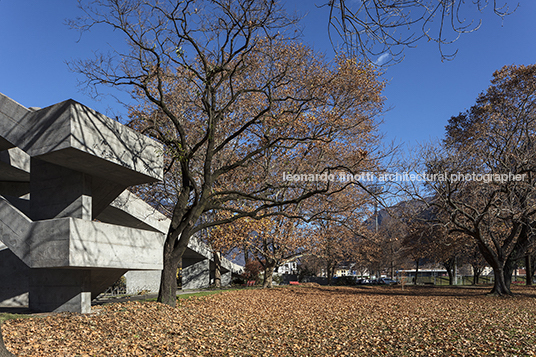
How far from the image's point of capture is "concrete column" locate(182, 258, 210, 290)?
1119 inches

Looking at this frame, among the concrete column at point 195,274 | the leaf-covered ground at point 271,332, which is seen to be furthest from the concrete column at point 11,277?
the concrete column at point 195,274

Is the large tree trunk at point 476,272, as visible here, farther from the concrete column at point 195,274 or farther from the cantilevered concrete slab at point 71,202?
the cantilevered concrete slab at point 71,202

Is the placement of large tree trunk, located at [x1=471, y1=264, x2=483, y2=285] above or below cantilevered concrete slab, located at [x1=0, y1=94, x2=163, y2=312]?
below

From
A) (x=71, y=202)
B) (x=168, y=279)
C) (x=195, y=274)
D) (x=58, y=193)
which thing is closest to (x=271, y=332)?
(x=168, y=279)

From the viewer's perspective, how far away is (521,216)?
19328 millimetres

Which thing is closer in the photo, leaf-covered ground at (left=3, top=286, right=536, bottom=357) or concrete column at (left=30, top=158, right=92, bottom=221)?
leaf-covered ground at (left=3, top=286, right=536, bottom=357)

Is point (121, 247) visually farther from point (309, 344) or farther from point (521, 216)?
point (521, 216)

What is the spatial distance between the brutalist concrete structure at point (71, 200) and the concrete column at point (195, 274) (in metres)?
A: 14.8

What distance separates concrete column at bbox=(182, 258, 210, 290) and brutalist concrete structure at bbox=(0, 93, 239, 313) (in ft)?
48.5

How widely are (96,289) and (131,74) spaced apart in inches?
319

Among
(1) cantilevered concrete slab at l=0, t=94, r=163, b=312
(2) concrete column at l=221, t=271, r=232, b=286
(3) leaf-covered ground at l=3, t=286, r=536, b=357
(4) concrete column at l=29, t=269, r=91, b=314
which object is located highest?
(1) cantilevered concrete slab at l=0, t=94, r=163, b=312

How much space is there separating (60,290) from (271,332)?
6536mm

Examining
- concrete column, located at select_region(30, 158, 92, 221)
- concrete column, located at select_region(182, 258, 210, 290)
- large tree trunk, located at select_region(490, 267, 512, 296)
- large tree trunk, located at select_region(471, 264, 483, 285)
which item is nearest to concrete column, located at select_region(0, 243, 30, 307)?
concrete column, located at select_region(30, 158, 92, 221)

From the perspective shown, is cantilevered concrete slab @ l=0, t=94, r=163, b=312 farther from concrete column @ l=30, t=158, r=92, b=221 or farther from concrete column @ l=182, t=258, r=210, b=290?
concrete column @ l=182, t=258, r=210, b=290
